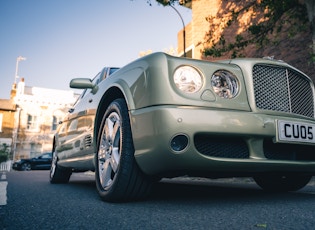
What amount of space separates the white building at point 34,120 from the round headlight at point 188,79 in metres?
26.8

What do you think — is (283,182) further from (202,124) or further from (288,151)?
(202,124)

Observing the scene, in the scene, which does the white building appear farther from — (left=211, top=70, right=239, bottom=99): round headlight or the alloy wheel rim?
(left=211, top=70, right=239, bottom=99): round headlight

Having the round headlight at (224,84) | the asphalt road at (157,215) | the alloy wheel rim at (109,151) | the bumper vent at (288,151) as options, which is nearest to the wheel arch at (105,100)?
the alloy wheel rim at (109,151)

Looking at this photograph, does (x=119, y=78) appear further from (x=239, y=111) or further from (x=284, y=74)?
(x=284, y=74)

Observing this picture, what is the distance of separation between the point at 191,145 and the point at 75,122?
7.14ft

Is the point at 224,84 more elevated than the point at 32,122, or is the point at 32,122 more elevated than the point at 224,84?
the point at 32,122

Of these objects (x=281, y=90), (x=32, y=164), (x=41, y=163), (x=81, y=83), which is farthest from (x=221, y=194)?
(x=32, y=164)

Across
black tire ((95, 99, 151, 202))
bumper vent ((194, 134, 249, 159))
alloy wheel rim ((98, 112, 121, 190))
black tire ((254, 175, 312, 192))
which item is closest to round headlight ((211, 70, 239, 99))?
bumper vent ((194, 134, 249, 159))

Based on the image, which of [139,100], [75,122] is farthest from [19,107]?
[139,100]

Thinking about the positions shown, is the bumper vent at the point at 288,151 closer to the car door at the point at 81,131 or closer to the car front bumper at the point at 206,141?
the car front bumper at the point at 206,141

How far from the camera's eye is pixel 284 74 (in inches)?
99.7

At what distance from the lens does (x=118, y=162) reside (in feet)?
7.57

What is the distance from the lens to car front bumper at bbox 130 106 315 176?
1.94 m

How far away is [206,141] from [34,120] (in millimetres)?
27545
